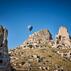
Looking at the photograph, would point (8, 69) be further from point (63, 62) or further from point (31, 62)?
point (63, 62)

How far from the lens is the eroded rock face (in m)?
146

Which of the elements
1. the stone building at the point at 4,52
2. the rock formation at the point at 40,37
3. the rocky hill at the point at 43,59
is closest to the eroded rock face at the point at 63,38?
the rocky hill at the point at 43,59

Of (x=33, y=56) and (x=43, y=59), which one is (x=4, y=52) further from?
(x=43, y=59)

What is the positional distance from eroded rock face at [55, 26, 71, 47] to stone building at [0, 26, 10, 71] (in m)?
65.1

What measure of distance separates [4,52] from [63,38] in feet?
268

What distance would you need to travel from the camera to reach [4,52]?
7512 cm

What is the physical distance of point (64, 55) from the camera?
393ft

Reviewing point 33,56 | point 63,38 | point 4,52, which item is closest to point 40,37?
point 63,38

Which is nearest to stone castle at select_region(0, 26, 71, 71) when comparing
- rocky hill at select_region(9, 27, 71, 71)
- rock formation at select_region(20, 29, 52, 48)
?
rocky hill at select_region(9, 27, 71, 71)

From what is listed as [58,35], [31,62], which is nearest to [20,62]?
[31,62]

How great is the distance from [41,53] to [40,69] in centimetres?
2563

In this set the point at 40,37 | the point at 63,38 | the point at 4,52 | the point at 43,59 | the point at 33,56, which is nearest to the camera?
the point at 4,52

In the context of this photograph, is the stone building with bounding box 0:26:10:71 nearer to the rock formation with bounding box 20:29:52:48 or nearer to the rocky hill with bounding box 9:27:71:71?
the rocky hill with bounding box 9:27:71:71

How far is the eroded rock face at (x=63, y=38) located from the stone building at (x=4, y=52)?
65.1m
